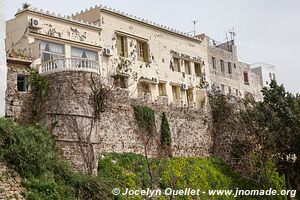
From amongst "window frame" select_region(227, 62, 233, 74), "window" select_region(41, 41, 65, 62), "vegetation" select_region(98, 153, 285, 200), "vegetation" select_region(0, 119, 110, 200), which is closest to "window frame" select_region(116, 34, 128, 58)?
"window" select_region(41, 41, 65, 62)

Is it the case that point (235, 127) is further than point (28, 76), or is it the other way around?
point (235, 127)

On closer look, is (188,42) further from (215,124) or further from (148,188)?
(148,188)

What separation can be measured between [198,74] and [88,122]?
54.4ft

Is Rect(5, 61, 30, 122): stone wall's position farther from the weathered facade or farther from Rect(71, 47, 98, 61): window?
Rect(71, 47, 98, 61): window

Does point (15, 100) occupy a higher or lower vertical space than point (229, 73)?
lower

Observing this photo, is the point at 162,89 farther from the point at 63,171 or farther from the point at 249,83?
the point at 63,171

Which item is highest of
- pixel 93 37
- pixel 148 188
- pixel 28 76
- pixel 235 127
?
pixel 93 37

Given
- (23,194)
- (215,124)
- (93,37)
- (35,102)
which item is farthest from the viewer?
(215,124)

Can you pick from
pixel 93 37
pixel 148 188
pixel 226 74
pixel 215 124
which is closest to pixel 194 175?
pixel 148 188

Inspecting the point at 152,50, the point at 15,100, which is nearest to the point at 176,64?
the point at 152,50

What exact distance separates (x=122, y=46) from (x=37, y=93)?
10.2m

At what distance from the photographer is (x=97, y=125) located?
72.5 feet

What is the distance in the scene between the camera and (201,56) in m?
36.9

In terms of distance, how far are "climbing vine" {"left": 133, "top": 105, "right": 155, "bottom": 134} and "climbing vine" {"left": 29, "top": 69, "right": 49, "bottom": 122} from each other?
605 centimetres
